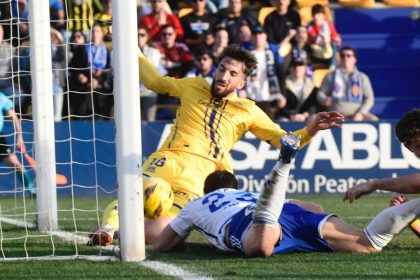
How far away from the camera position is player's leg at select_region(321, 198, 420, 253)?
774 centimetres

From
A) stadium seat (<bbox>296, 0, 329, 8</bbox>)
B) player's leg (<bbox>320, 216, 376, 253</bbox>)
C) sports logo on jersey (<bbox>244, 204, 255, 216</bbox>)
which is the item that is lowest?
stadium seat (<bbox>296, 0, 329, 8</bbox>)

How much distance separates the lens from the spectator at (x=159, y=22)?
17.8 m

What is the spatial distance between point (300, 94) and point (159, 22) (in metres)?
2.80

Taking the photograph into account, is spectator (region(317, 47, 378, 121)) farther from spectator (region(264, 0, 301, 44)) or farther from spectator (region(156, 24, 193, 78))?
spectator (region(156, 24, 193, 78))

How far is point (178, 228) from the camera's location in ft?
26.6

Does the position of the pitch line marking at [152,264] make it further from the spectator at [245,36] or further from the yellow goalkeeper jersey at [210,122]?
the spectator at [245,36]

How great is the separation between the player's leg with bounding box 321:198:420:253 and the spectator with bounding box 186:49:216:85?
8.86 m

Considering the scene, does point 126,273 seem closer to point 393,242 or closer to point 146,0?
point 393,242

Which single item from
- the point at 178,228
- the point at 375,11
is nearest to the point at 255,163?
the point at 375,11

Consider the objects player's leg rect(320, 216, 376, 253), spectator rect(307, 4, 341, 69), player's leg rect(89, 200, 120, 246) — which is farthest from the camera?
spectator rect(307, 4, 341, 69)

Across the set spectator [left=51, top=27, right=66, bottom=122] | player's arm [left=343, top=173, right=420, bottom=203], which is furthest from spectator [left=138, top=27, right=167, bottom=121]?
player's arm [left=343, top=173, right=420, bottom=203]

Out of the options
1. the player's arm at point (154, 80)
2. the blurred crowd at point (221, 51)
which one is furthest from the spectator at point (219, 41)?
the player's arm at point (154, 80)

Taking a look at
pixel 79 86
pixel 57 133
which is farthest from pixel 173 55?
pixel 57 133

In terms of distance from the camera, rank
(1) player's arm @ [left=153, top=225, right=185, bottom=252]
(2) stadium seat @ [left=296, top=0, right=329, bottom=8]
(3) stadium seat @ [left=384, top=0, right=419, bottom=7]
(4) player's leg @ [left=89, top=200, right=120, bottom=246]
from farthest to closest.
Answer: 1. (3) stadium seat @ [left=384, top=0, right=419, bottom=7]
2. (2) stadium seat @ [left=296, top=0, right=329, bottom=8]
3. (4) player's leg @ [left=89, top=200, right=120, bottom=246]
4. (1) player's arm @ [left=153, top=225, right=185, bottom=252]
